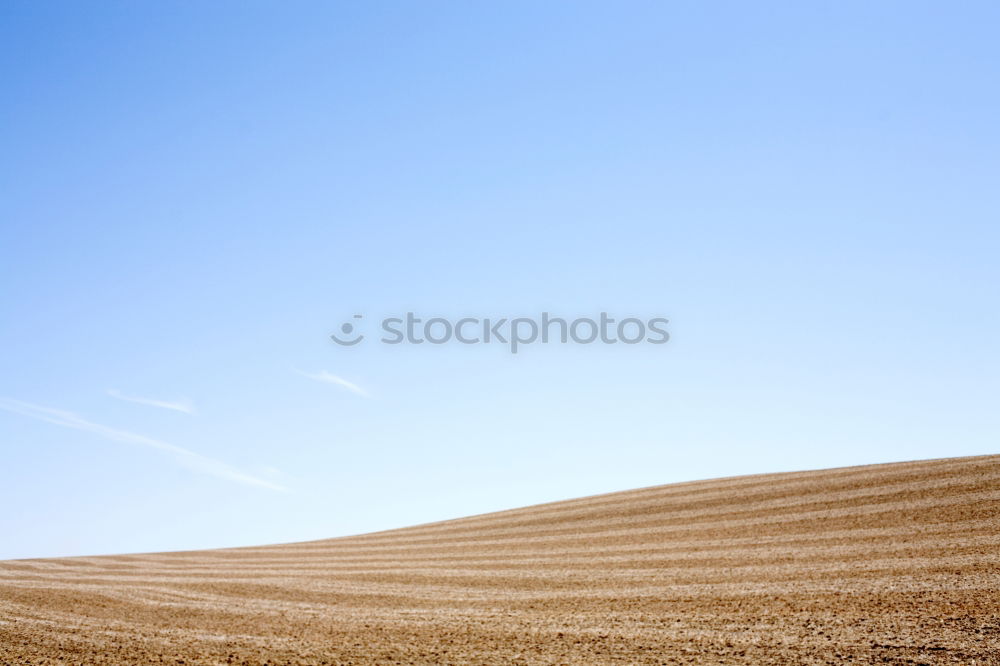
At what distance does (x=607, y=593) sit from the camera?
15008 millimetres

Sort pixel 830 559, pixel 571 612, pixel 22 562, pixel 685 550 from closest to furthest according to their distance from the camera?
1. pixel 571 612
2. pixel 830 559
3. pixel 685 550
4. pixel 22 562

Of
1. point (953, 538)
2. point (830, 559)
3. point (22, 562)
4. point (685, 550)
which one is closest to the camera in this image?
point (830, 559)

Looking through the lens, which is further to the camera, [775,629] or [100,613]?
[100,613]

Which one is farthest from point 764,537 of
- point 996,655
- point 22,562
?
point 22,562

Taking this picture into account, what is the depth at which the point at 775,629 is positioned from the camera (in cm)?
1077

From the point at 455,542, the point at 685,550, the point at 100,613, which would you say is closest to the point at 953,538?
the point at 685,550

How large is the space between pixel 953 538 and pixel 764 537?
4.71 metres

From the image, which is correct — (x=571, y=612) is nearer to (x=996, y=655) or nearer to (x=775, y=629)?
(x=775, y=629)

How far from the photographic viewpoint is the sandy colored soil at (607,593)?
32.8ft

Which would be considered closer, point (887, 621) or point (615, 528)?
point (887, 621)

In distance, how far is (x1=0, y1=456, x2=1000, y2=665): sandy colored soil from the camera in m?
→ 10.0

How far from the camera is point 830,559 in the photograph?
1714 cm

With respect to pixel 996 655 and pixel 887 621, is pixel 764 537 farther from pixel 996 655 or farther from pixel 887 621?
pixel 996 655

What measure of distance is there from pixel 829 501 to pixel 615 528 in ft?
22.7
